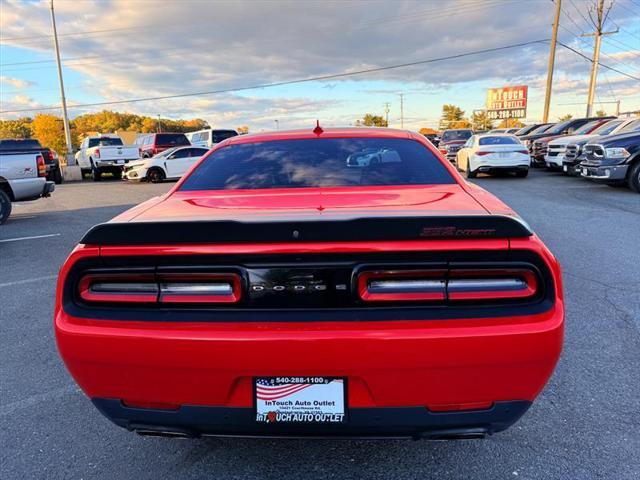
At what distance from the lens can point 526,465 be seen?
2.23m

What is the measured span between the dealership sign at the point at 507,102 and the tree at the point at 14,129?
8952cm

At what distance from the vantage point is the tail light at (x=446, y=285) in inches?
69.9

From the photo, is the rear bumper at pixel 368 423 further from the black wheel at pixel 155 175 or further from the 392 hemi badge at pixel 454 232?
the black wheel at pixel 155 175

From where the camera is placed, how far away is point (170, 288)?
1.85m

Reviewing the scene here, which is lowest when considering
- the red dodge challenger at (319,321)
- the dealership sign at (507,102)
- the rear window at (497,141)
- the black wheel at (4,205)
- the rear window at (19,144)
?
the black wheel at (4,205)

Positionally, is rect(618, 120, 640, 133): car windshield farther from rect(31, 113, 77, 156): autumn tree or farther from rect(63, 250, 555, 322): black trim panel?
rect(31, 113, 77, 156): autumn tree

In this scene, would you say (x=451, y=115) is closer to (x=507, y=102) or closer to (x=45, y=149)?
(x=507, y=102)

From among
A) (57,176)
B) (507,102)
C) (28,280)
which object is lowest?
(57,176)

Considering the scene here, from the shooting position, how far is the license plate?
1.77m

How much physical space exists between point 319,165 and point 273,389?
1.54 meters

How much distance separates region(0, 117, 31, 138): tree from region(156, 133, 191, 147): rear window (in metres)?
91.6

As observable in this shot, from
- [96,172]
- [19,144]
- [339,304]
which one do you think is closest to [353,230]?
[339,304]

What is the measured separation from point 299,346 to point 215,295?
39cm

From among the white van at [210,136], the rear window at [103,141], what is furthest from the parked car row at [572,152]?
the rear window at [103,141]
